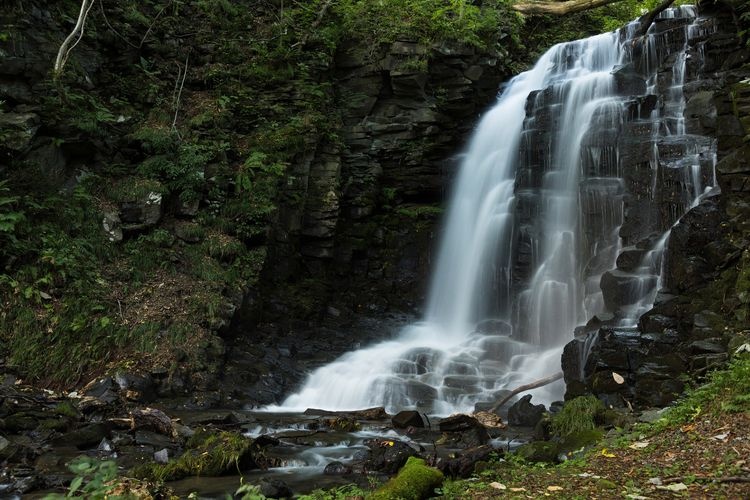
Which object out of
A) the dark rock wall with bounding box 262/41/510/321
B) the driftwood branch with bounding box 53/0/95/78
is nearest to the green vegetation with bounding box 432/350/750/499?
the dark rock wall with bounding box 262/41/510/321

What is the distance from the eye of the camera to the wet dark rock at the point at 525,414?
8.92m

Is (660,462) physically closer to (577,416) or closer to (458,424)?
(577,416)

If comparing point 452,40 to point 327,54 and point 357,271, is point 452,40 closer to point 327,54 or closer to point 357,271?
point 327,54

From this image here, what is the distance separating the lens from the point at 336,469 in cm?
651

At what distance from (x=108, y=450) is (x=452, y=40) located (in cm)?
1423

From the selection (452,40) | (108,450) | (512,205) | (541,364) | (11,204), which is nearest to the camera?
(108,450)

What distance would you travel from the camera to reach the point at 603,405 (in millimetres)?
7965

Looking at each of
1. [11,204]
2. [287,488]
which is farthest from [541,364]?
[11,204]

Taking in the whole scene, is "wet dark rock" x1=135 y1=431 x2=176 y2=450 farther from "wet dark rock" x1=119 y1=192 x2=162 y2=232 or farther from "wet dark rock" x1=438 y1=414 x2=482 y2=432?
"wet dark rock" x1=119 y1=192 x2=162 y2=232

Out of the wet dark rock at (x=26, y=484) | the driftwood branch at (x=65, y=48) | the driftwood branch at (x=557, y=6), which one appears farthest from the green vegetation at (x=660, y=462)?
the driftwood branch at (x=557, y=6)

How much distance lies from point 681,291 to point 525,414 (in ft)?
11.4

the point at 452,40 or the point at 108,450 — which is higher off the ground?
the point at 452,40

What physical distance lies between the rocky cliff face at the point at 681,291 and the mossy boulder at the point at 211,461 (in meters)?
5.42

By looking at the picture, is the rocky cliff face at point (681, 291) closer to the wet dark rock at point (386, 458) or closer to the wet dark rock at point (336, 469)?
the wet dark rock at point (386, 458)
